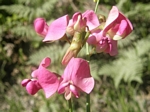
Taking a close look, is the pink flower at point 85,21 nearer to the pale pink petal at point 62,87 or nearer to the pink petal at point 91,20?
the pink petal at point 91,20

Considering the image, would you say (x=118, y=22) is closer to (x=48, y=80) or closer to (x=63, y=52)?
(x=48, y=80)

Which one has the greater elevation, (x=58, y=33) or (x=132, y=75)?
(x=58, y=33)

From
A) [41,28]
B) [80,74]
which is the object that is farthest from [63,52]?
[80,74]

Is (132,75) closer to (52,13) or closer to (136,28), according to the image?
(136,28)

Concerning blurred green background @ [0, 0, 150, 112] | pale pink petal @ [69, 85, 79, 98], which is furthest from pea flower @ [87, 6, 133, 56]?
blurred green background @ [0, 0, 150, 112]

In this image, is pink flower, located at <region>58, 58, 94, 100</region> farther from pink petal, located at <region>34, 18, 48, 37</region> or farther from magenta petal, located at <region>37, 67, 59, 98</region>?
pink petal, located at <region>34, 18, 48, 37</region>

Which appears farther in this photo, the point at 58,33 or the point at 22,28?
the point at 22,28

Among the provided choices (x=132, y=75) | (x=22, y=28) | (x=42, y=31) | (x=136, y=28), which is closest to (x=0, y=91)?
(x=22, y=28)
